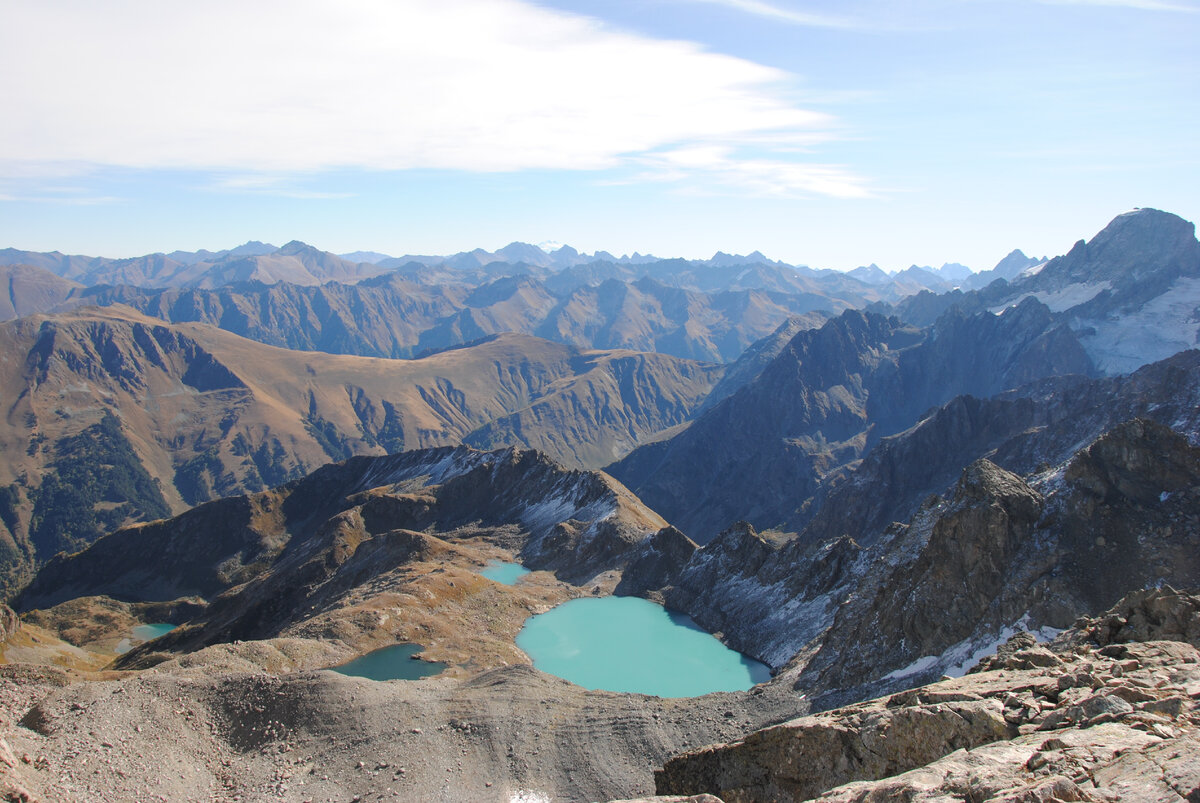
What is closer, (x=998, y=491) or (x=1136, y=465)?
(x=1136, y=465)

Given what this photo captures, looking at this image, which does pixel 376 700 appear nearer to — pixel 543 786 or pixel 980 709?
pixel 543 786

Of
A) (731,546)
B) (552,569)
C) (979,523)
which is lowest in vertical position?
(552,569)

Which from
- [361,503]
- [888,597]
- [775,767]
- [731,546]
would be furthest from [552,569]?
[775,767]

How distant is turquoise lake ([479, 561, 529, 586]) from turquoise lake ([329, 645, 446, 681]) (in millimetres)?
43089

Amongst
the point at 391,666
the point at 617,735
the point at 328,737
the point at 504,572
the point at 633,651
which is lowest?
the point at 504,572

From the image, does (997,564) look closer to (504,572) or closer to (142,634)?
(504,572)

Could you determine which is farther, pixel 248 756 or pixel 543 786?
pixel 543 786

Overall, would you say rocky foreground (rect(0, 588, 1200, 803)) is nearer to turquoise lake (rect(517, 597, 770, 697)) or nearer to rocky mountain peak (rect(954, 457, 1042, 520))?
turquoise lake (rect(517, 597, 770, 697))

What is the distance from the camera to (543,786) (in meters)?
57.6

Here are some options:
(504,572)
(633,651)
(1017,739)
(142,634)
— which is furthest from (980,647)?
(142,634)

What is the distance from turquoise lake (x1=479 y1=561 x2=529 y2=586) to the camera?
463 feet

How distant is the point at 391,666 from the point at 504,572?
57.5 metres

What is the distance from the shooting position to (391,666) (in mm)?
89188

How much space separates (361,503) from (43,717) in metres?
139
